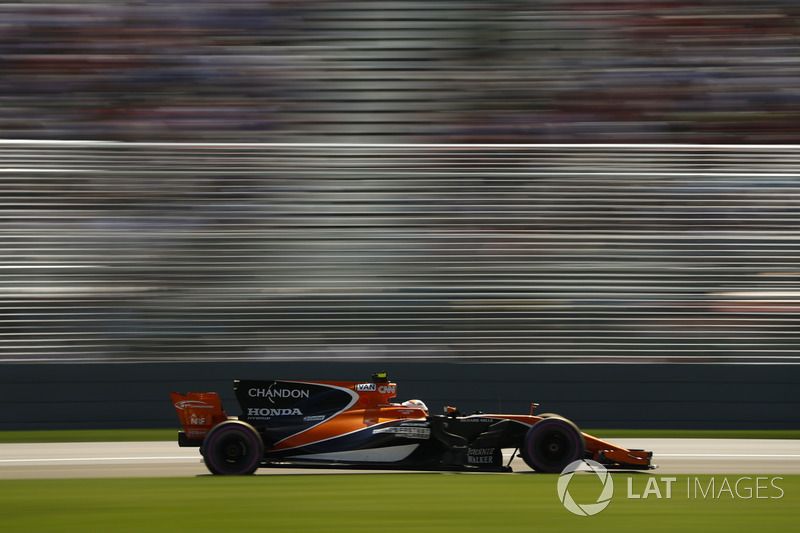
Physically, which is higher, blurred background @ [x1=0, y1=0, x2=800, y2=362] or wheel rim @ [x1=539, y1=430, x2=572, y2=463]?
blurred background @ [x1=0, y1=0, x2=800, y2=362]

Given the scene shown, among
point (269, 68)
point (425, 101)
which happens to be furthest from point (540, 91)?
point (269, 68)

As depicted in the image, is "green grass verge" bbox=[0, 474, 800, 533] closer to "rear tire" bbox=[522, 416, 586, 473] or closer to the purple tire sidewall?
"rear tire" bbox=[522, 416, 586, 473]

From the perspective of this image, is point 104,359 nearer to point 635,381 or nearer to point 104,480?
point 104,480

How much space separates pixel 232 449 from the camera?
6.76 metres

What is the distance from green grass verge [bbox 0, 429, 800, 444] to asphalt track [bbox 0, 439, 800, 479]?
0.30 metres

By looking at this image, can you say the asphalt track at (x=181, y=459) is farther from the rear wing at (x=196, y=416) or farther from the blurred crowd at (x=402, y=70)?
the blurred crowd at (x=402, y=70)

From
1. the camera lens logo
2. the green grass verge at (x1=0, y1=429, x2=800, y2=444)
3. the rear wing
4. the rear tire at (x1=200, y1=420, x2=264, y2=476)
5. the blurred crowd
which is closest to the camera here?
the camera lens logo

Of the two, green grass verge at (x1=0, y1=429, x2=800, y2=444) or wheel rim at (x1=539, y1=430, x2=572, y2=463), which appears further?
green grass verge at (x1=0, y1=429, x2=800, y2=444)

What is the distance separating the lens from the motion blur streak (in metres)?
10.2

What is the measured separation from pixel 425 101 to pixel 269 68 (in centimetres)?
212

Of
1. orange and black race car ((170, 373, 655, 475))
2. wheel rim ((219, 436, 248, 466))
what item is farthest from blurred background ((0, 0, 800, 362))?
wheel rim ((219, 436, 248, 466))

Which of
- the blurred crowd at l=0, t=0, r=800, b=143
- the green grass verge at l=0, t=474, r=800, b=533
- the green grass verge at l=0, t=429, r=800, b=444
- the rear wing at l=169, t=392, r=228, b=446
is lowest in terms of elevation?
the green grass verge at l=0, t=429, r=800, b=444

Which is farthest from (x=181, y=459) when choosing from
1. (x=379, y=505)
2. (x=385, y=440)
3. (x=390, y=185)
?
(x=390, y=185)

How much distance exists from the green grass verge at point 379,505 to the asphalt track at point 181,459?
1.62 feet
